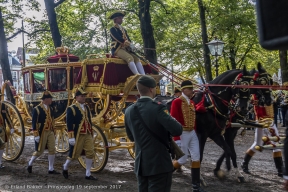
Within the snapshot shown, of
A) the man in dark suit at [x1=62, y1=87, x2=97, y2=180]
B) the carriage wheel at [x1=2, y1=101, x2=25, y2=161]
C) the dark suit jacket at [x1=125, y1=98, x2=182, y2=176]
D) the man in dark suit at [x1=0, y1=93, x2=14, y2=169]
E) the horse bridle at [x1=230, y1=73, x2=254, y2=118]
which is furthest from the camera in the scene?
the carriage wheel at [x1=2, y1=101, x2=25, y2=161]

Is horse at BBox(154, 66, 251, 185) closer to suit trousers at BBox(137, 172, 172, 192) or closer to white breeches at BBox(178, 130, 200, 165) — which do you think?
white breeches at BBox(178, 130, 200, 165)

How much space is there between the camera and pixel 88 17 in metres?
22.8

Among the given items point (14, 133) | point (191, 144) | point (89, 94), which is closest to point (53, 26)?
point (14, 133)

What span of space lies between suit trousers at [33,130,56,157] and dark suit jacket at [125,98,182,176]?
4.37m

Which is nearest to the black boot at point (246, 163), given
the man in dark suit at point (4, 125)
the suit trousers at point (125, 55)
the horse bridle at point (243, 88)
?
the horse bridle at point (243, 88)

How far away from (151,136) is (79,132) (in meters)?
3.65

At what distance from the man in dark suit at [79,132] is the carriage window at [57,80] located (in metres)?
2.12

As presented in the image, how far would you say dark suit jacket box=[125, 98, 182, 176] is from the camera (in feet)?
13.4

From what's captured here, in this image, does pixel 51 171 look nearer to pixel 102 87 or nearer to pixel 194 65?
pixel 102 87

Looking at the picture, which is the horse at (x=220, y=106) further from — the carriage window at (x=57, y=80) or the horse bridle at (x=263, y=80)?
the carriage window at (x=57, y=80)

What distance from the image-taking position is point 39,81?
9797 mm

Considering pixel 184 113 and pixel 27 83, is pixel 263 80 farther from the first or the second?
pixel 27 83

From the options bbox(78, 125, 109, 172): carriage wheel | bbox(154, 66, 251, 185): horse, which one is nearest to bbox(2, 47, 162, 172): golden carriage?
bbox(78, 125, 109, 172): carriage wheel

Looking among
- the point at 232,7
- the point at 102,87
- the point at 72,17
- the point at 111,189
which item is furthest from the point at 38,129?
the point at 72,17
